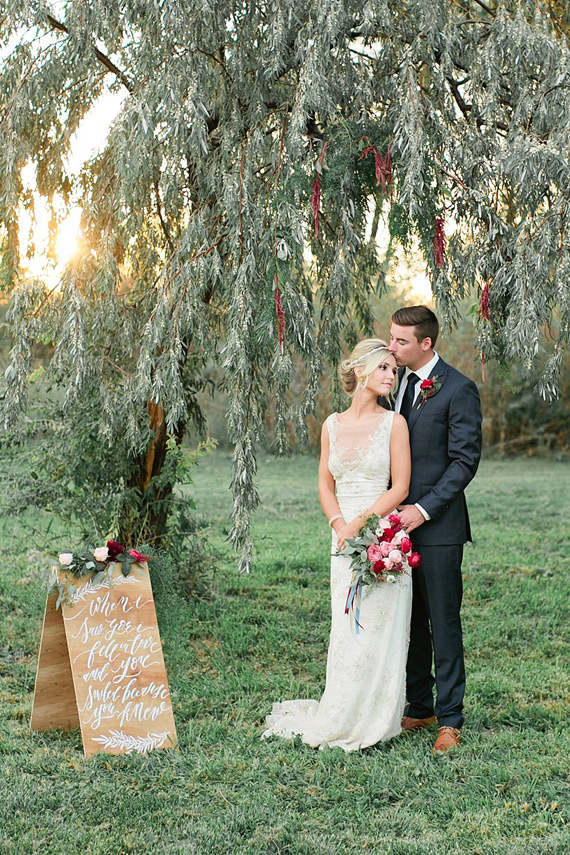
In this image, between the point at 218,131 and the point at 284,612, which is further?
the point at 284,612

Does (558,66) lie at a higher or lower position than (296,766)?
higher

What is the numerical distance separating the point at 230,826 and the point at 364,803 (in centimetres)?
59

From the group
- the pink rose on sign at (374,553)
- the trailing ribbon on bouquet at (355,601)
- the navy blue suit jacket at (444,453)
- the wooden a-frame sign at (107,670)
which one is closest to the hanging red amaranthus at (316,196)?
the navy blue suit jacket at (444,453)

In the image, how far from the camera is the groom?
4.24 metres

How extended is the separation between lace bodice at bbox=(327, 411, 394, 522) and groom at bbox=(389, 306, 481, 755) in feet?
0.56

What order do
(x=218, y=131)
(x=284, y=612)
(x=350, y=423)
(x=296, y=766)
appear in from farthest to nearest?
(x=284, y=612) → (x=218, y=131) → (x=350, y=423) → (x=296, y=766)

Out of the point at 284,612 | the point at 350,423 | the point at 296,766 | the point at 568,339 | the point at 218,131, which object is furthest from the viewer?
the point at 284,612

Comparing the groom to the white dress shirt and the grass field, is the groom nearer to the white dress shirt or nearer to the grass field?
the white dress shirt

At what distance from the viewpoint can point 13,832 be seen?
349 centimetres

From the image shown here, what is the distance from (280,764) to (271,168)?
10.1ft

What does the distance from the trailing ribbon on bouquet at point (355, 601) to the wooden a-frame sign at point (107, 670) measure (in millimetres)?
1001

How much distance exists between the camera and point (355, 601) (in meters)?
4.26

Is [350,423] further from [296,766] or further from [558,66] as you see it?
[558,66]

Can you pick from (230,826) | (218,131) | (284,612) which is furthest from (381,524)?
(284,612)
